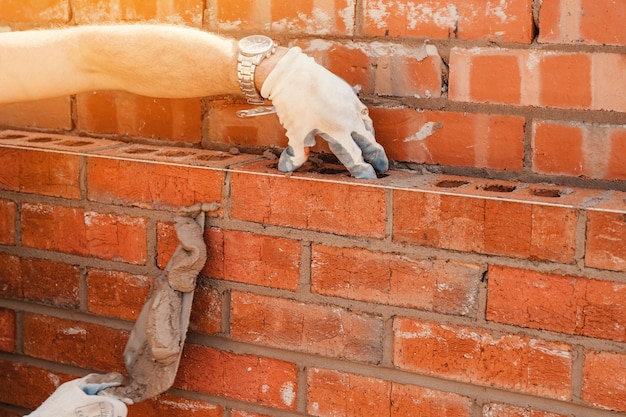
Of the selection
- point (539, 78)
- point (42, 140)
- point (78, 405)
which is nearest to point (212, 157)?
point (42, 140)

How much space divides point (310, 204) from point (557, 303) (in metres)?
0.46

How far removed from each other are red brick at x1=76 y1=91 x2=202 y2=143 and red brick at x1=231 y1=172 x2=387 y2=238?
242mm

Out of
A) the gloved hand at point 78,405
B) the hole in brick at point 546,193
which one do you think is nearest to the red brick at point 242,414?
the gloved hand at point 78,405

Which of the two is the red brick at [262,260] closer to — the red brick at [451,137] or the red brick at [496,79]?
the red brick at [451,137]

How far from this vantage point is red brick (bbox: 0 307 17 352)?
1.85 metres

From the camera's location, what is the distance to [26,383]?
186cm

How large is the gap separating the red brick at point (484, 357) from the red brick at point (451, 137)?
0.99 ft

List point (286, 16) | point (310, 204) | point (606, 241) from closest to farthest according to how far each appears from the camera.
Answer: point (606, 241) < point (310, 204) < point (286, 16)

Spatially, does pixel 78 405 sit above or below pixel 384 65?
below

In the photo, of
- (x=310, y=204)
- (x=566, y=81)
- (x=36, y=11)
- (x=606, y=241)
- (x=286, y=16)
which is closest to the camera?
(x=606, y=241)

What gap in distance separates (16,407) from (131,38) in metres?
0.92

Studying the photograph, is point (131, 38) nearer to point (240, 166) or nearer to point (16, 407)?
point (240, 166)

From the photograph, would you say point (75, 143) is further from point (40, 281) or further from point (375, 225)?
point (375, 225)

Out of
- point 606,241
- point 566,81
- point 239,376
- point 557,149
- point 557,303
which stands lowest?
point 239,376
